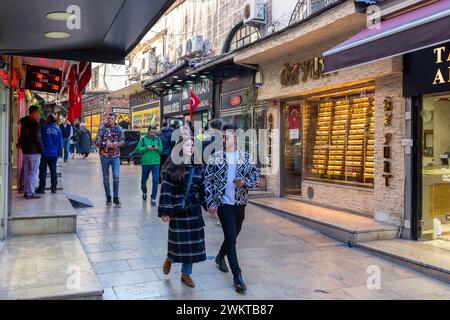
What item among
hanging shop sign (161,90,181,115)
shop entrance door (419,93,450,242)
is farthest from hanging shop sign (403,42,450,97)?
hanging shop sign (161,90,181,115)

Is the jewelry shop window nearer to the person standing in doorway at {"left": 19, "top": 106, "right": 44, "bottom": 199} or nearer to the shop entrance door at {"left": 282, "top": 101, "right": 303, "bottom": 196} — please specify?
the shop entrance door at {"left": 282, "top": 101, "right": 303, "bottom": 196}

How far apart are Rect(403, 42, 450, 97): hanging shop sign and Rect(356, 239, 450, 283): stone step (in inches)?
90.8

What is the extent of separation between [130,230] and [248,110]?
606 cm

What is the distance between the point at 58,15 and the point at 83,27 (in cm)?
66

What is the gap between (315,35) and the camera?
28.1ft

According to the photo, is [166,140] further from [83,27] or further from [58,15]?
[58,15]

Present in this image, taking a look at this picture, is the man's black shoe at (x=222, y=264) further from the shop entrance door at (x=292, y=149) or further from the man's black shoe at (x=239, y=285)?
the shop entrance door at (x=292, y=149)

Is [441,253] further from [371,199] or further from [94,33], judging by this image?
[94,33]

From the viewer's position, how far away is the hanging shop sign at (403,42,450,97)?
6.37m

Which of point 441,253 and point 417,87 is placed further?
point 417,87

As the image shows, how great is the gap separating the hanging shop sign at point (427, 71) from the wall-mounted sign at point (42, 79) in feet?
27.2

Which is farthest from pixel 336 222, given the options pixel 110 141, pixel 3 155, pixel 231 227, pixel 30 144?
pixel 30 144

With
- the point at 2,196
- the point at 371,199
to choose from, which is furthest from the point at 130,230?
the point at 371,199

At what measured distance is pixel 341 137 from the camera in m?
9.62
